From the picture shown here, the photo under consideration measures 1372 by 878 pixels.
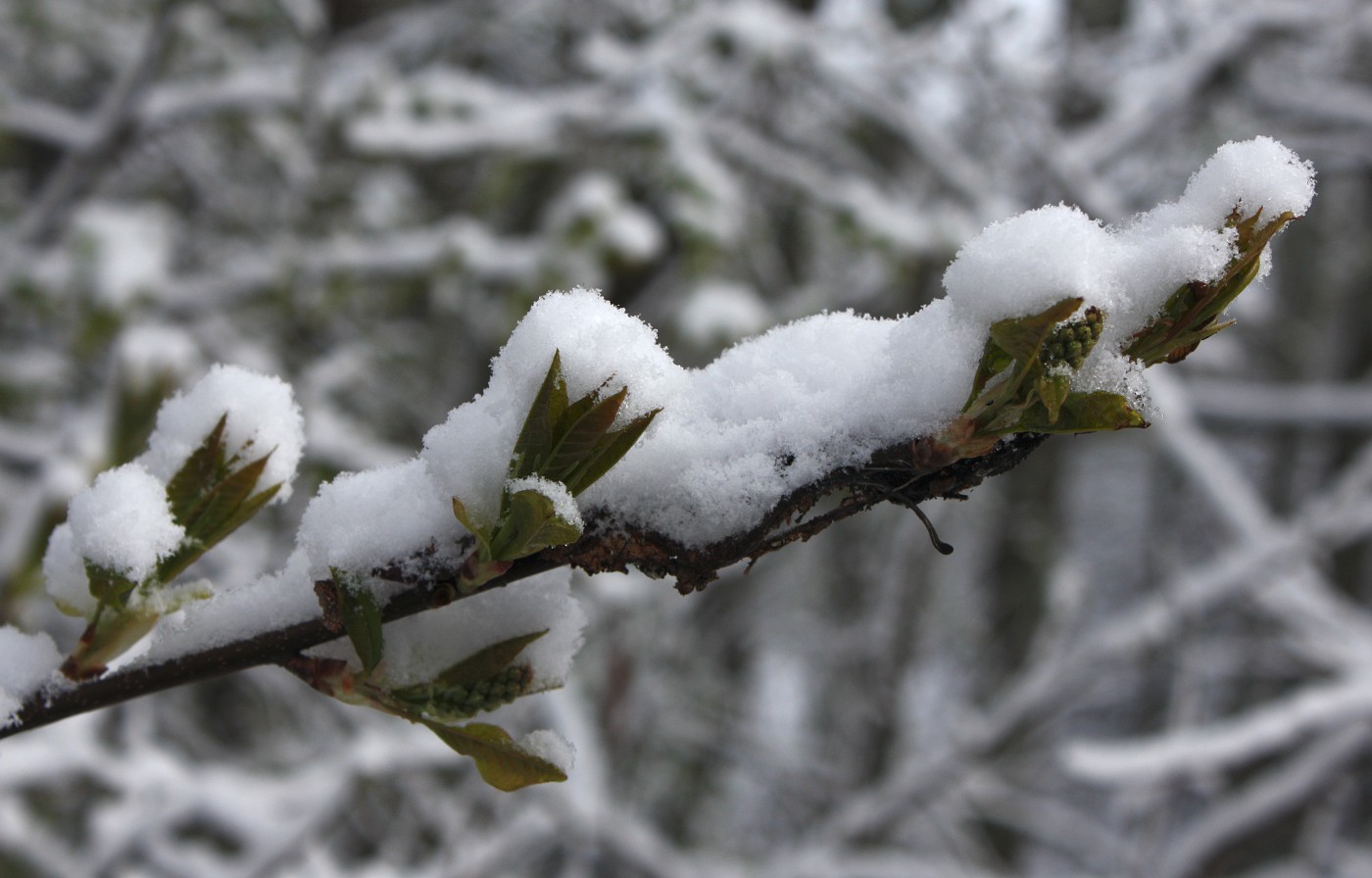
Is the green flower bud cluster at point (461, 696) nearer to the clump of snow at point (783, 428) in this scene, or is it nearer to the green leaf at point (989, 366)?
the clump of snow at point (783, 428)

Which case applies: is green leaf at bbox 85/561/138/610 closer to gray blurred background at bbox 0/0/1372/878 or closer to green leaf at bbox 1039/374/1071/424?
green leaf at bbox 1039/374/1071/424

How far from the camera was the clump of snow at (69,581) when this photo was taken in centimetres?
54

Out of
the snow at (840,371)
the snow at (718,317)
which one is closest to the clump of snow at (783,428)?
the snow at (840,371)

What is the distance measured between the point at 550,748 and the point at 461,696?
55 mm

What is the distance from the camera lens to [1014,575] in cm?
588

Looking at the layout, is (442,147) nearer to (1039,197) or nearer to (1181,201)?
(1039,197)

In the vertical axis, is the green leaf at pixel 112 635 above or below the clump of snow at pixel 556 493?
below

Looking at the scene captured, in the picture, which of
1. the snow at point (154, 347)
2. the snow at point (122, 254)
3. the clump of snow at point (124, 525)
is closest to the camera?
the clump of snow at point (124, 525)

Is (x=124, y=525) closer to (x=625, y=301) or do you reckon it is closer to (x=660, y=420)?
(x=660, y=420)

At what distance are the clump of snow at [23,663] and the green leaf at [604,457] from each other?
32 centimetres

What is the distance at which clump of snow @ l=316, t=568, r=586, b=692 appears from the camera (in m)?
0.51

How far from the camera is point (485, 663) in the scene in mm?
505

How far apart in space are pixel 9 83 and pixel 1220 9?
4.07 m

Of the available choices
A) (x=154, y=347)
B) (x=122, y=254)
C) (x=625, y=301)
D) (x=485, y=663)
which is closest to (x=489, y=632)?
(x=485, y=663)
